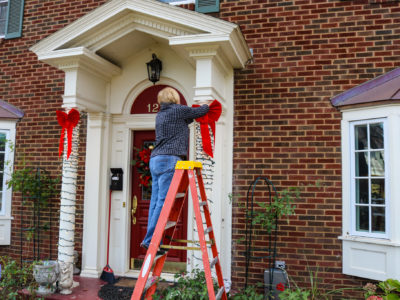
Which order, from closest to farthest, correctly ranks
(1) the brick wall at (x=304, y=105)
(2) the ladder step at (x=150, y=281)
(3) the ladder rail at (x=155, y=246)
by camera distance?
(3) the ladder rail at (x=155, y=246) → (2) the ladder step at (x=150, y=281) → (1) the brick wall at (x=304, y=105)

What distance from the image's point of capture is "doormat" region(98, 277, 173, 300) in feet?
15.4

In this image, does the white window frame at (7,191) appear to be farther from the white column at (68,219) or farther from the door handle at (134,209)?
the door handle at (134,209)

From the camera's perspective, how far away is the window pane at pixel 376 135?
4.56 meters

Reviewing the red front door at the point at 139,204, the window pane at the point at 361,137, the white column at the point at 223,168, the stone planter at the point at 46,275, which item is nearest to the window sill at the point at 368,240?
the window pane at the point at 361,137

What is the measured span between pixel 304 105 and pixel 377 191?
1.42 m

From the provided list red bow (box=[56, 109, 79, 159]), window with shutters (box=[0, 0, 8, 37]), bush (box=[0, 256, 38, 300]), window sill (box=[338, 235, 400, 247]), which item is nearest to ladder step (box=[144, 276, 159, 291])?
bush (box=[0, 256, 38, 300])

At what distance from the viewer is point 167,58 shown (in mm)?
5535

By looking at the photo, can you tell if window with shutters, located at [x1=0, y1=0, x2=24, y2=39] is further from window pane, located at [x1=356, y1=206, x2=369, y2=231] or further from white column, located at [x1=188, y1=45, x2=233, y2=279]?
window pane, located at [x1=356, y1=206, x2=369, y2=231]

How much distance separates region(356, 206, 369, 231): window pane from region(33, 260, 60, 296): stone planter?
383cm

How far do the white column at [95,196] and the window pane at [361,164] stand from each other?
3.58m

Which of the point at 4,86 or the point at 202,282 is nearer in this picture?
the point at 202,282

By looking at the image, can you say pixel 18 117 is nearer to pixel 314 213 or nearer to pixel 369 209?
pixel 314 213

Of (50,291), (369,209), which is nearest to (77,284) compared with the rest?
(50,291)

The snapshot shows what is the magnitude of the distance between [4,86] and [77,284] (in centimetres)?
374
